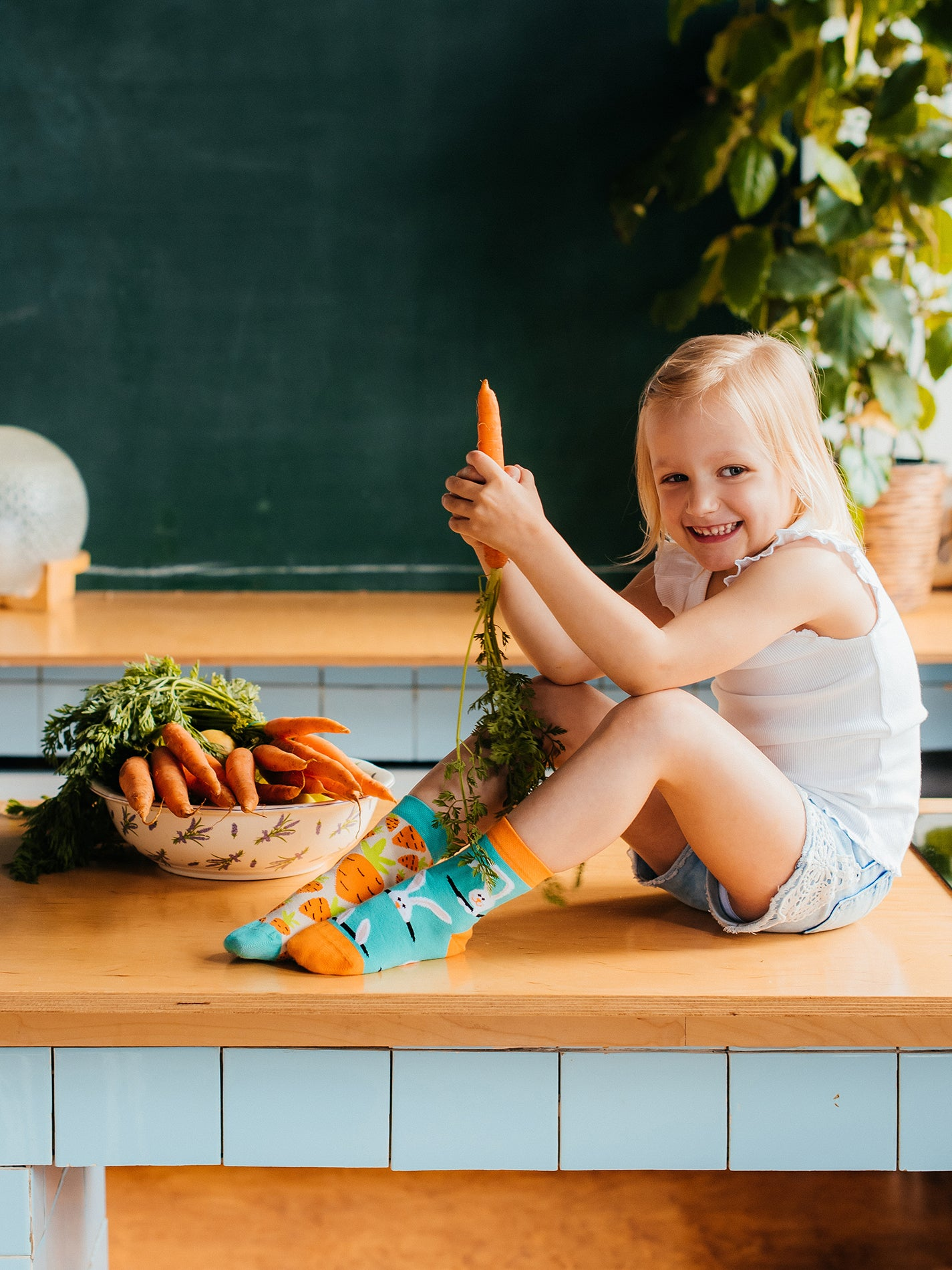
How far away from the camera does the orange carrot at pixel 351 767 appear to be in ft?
3.94

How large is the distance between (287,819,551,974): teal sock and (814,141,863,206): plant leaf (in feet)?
Answer: 5.31

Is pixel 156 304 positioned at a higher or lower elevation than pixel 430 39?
lower

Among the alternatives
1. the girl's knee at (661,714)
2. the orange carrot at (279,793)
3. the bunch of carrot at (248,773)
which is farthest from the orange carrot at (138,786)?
the girl's knee at (661,714)

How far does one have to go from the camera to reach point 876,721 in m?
1.16

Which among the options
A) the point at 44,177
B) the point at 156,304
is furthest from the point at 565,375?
the point at 44,177

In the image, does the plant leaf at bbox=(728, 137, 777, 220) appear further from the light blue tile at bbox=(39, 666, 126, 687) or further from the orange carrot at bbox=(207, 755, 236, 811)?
the orange carrot at bbox=(207, 755, 236, 811)

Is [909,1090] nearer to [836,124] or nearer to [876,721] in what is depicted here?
[876,721]

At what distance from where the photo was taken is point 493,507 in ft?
3.42

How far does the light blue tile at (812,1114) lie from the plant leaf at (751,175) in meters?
1.69

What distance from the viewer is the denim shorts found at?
1077mm

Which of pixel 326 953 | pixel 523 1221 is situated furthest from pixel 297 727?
pixel 523 1221

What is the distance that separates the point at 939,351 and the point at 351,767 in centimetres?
163

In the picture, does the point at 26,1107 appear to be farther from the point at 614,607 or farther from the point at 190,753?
the point at 614,607

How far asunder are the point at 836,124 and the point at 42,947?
2.05 m
